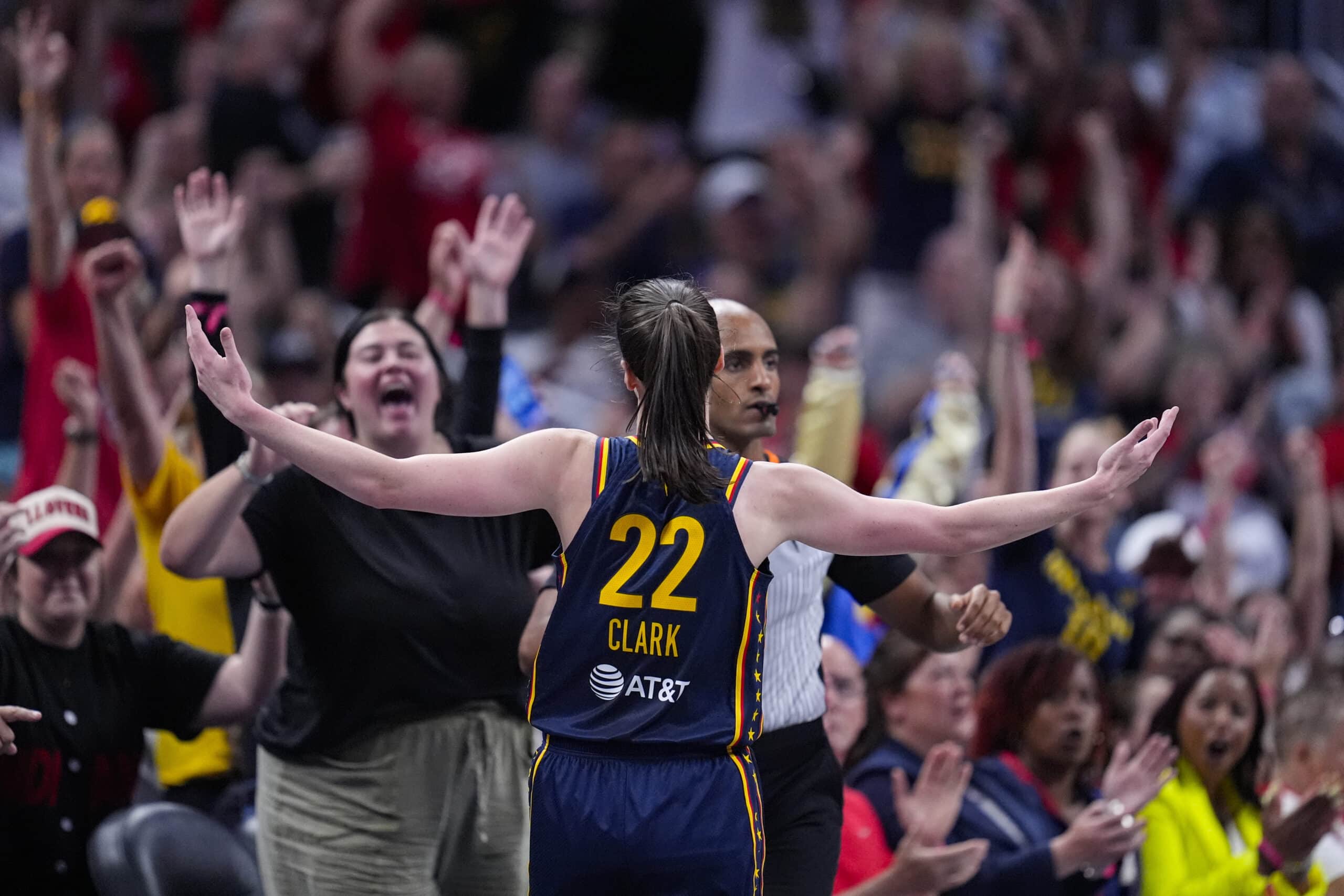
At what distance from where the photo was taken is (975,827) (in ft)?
15.3

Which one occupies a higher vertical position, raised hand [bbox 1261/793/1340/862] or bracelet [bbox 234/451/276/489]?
bracelet [bbox 234/451/276/489]

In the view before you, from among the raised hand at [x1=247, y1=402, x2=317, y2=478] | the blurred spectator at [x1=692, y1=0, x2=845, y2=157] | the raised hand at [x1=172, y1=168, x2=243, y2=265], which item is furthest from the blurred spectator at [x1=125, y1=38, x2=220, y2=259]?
the raised hand at [x1=247, y1=402, x2=317, y2=478]

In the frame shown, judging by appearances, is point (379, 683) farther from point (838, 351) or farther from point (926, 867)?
point (838, 351)

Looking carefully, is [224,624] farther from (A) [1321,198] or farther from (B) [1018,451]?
(A) [1321,198]

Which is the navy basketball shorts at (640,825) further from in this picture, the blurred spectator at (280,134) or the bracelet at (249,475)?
the blurred spectator at (280,134)

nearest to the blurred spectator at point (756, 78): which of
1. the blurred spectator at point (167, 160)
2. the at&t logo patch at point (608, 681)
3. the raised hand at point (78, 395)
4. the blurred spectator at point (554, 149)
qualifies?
the blurred spectator at point (554, 149)

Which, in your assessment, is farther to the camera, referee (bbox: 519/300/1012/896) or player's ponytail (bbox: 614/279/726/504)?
referee (bbox: 519/300/1012/896)

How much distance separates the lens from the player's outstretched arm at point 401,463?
10.2ft

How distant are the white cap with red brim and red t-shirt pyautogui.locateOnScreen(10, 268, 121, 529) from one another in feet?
4.26

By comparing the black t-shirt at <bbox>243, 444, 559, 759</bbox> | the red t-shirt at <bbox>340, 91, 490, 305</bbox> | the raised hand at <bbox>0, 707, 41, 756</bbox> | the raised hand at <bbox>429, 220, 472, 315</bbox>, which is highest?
the red t-shirt at <bbox>340, 91, 490, 305</bbox>

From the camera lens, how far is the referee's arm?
3.96 metres

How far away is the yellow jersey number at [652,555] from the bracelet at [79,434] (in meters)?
2.80

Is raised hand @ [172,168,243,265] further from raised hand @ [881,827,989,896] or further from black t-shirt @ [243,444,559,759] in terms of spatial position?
raised hand @ [881,827,989,896]

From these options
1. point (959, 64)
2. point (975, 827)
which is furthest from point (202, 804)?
point (959, 64)
